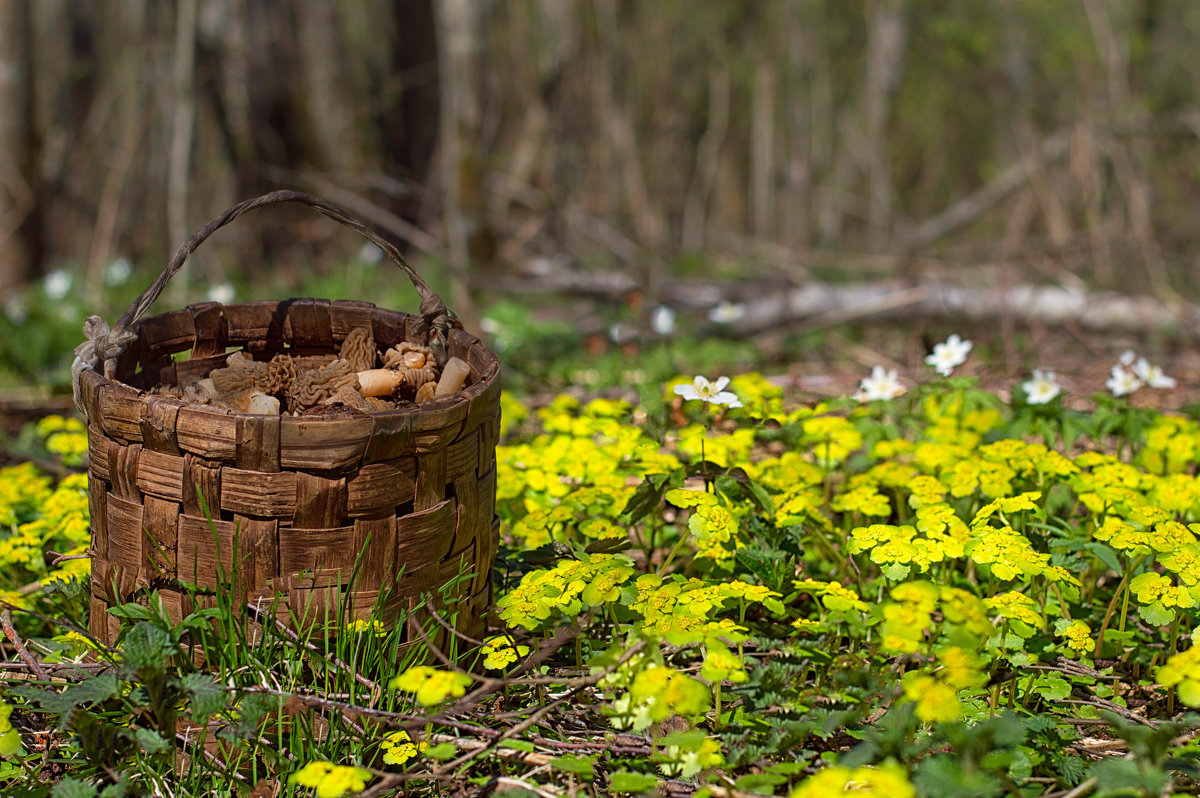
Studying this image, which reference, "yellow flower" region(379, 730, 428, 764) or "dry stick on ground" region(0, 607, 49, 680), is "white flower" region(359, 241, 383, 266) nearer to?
"dry stick on ground" region(0, 607, 49, 680)

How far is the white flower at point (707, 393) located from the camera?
2268 mm

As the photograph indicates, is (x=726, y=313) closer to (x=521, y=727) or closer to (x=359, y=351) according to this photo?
(x=359, y=351)

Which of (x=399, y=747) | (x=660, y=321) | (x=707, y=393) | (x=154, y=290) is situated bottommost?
(x=399, y=747)

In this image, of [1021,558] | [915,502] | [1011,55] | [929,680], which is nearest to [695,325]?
[915,502]

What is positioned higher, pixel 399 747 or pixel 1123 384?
pixel 1123 384

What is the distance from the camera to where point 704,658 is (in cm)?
188

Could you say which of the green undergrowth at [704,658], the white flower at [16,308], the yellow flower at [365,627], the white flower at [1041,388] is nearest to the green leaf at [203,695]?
the green undergrowth at [704,658]

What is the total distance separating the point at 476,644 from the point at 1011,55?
11292mm

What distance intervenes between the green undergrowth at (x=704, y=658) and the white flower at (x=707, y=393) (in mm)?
32

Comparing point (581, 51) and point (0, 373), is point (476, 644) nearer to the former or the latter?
point (0, 373)

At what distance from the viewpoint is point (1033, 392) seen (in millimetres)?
2814

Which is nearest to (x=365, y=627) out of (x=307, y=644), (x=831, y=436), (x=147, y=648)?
(x=307, y=644)

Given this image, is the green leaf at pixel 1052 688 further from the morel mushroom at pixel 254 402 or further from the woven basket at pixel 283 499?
the morel mushroom at pixel 254 402

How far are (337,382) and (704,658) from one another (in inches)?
36.0
